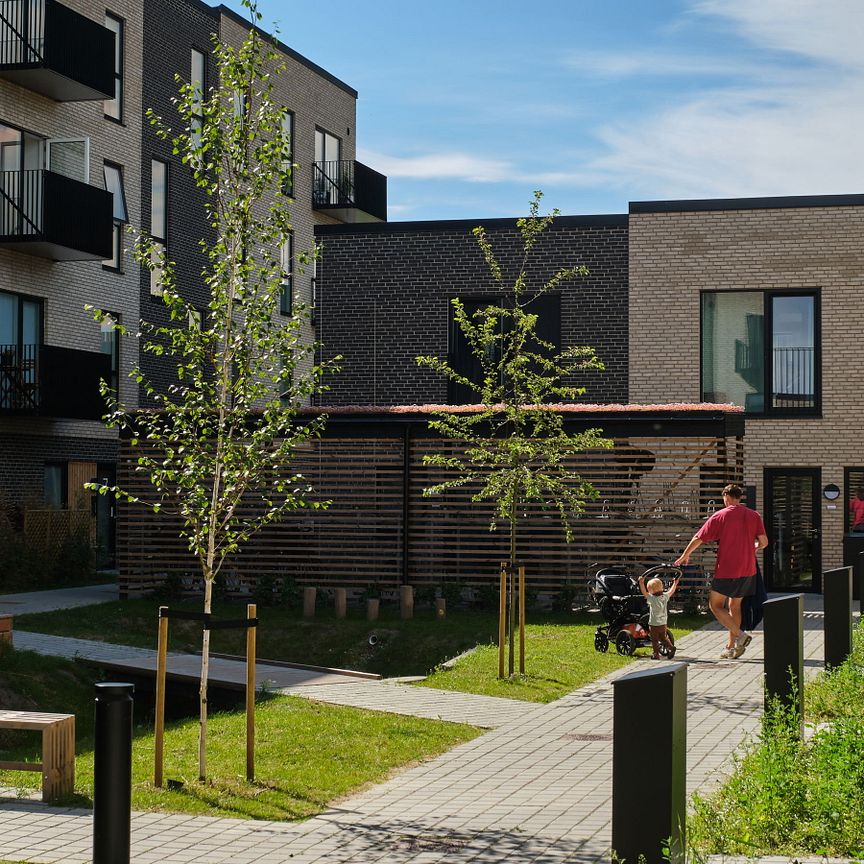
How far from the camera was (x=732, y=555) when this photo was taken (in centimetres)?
1581

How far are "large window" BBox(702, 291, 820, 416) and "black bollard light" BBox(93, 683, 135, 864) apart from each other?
73.5ft

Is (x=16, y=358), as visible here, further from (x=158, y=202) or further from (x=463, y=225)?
(x=463, y=225)

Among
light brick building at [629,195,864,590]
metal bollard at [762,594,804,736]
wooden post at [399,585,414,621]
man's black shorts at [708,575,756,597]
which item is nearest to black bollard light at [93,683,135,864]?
metal bollard at [762,594,804,736]

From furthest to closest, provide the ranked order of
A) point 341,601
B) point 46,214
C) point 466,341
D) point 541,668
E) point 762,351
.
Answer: point 466,341
point 46,214
point 762,351
point 341,601
point 541,668

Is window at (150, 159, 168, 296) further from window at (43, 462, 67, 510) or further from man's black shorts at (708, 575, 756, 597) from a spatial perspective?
man's black shorts at (708, 575, 756, 597)

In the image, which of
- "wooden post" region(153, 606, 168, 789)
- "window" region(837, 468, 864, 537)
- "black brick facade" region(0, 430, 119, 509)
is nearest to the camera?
"wooden post" region(153, 606, 168, 789)

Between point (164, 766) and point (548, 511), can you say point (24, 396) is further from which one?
point (164, 766)

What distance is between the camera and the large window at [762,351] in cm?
2683

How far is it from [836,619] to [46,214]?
1997 cm

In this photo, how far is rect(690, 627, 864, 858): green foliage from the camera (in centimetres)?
655

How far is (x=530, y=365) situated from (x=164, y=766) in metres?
19.3

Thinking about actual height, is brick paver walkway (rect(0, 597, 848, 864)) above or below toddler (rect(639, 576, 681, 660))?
below

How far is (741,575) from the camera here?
1581 centimetres

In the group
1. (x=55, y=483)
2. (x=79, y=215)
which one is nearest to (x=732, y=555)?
(x=79, y=215)
